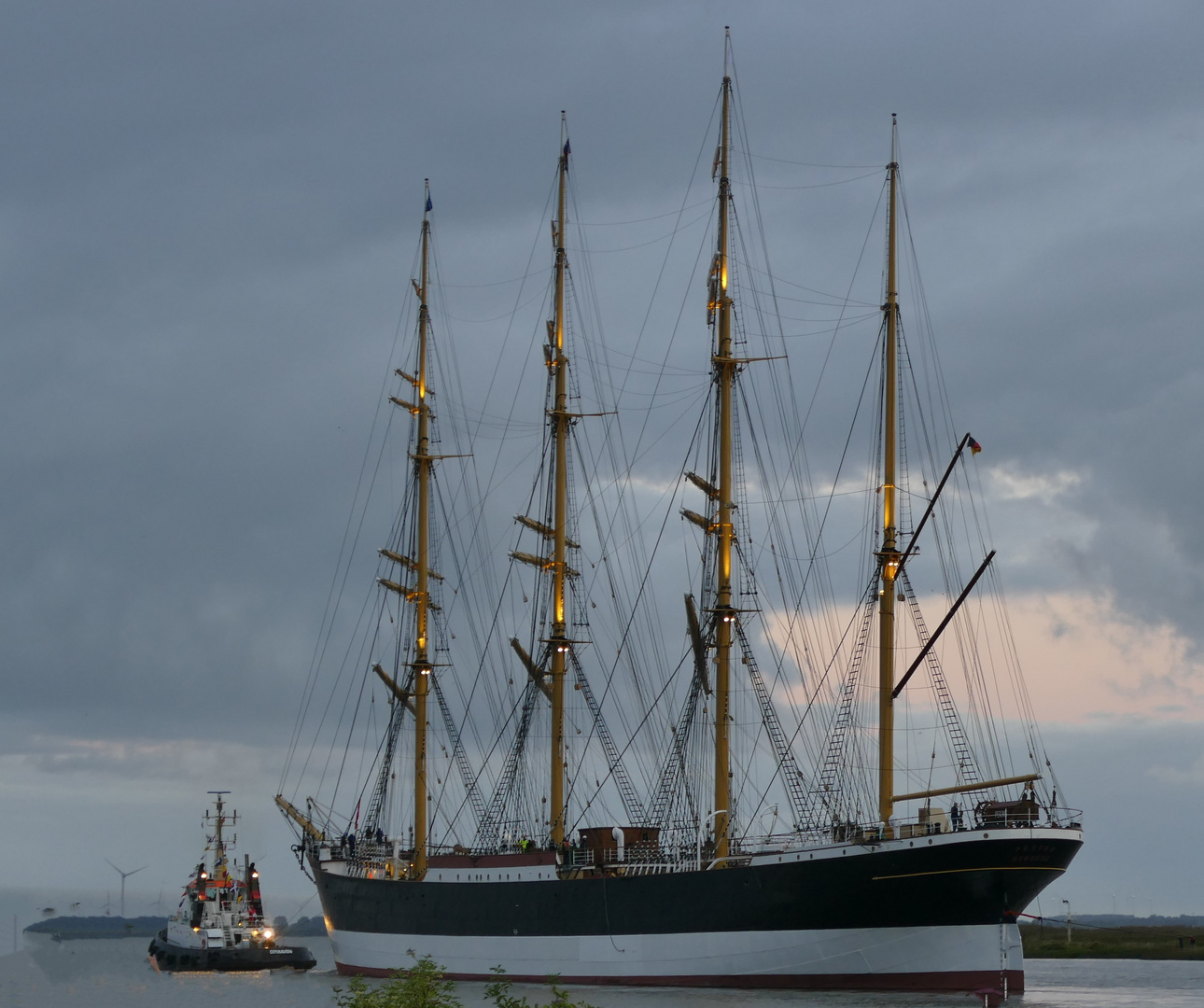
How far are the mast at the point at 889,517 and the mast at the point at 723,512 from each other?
734cm

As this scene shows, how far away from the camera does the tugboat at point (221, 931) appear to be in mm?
99500

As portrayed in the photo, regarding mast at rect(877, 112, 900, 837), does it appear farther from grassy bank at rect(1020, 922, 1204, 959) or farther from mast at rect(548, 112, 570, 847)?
grassy bank at rect(1020, 922, 1204, 959)

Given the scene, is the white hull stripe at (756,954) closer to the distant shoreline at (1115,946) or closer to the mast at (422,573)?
→ the mast at (422,573)

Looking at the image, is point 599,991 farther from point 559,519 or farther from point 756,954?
point 559,519

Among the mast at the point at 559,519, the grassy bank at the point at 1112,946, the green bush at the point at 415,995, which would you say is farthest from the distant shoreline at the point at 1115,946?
the green bush at the point at 415,995

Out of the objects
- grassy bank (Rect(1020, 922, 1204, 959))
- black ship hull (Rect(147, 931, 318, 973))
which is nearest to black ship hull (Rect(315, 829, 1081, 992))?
black ship hull (Rect(147, 931, 318, 973))

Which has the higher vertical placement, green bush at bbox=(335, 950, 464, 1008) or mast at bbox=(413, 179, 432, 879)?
mast at bbox=(413, 179, 432, 879)

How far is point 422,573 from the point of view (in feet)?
275

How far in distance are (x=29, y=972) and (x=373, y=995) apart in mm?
102751

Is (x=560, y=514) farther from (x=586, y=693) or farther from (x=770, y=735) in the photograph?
(x=770, y=735)

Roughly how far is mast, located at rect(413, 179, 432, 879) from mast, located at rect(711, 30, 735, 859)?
A: 21.6 metres

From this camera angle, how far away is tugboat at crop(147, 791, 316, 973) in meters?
99.5

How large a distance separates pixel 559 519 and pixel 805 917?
28196 millimetres

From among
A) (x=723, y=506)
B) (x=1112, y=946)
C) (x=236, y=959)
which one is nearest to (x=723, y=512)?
(x=723, y=506)
